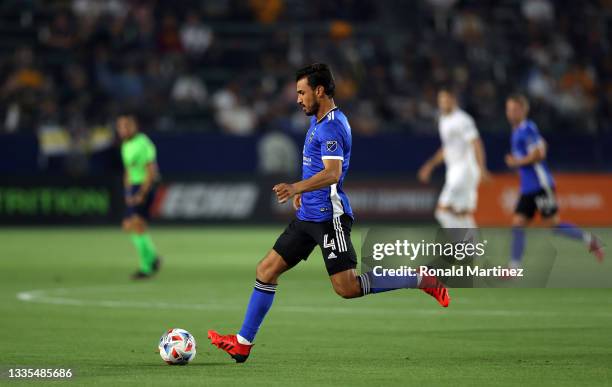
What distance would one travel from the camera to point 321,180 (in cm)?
966

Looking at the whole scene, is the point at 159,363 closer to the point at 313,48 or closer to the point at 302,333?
the point at 302,333

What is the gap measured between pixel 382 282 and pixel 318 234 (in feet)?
2.07

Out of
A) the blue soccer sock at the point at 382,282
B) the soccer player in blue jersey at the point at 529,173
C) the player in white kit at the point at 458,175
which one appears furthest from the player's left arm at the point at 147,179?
the blue soccer sock at the point at 382,282

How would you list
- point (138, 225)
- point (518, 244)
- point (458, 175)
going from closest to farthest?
point (518, 244) → point (138, 225) → point (458, 175)

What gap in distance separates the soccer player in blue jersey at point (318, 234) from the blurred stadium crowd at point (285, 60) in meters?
19.2

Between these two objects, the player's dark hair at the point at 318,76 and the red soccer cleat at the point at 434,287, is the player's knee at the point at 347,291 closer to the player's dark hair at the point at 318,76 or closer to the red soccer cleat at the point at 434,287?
the red soccer cleat at the point at 434,287

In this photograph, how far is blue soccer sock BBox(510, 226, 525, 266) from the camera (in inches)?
686

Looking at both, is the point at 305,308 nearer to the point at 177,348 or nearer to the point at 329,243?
the point at 329,243

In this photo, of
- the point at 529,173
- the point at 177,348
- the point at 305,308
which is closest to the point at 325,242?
the point at 177,348

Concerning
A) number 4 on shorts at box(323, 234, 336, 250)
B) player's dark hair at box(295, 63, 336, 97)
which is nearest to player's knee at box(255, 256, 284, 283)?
number 4 on shorts at box(323, 234, 336, 250)

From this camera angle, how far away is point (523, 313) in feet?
46.0

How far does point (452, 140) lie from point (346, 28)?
46.3ft

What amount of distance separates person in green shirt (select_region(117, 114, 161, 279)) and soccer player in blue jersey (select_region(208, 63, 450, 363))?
8545 mm

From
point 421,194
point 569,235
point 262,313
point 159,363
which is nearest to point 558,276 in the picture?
point 262,313
